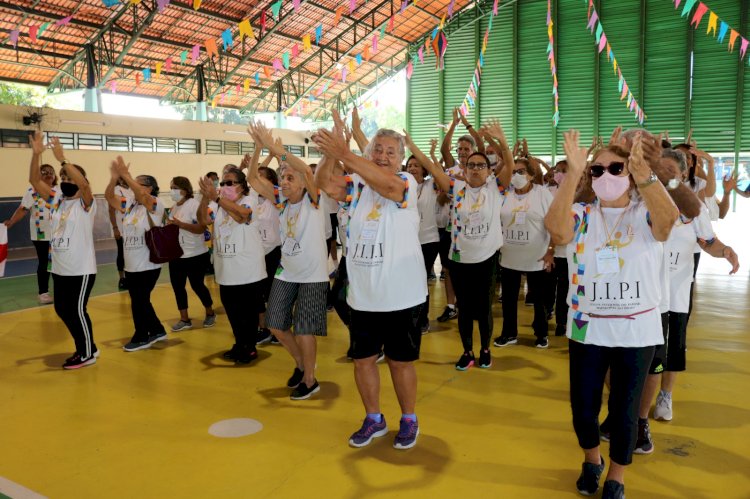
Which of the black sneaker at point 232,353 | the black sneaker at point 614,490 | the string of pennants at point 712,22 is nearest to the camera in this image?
the black sneaker at point 614,490

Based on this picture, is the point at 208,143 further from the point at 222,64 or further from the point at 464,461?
the point at 464,461

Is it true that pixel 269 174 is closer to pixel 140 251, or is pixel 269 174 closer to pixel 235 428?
pixel 140 251

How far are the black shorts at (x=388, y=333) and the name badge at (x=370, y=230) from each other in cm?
40

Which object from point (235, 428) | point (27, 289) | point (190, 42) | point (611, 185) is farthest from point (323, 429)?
point (190, 42)

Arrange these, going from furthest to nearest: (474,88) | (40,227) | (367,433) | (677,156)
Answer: (474,88) → (40,227) → (367,433) → (677,156)

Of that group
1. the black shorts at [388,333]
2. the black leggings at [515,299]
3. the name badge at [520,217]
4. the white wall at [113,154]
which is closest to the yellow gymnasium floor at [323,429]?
the black leggings at [515,299]

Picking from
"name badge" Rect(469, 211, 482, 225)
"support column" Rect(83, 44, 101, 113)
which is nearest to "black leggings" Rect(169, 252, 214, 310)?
"name badge" Rect(469, 211, 482, 225)

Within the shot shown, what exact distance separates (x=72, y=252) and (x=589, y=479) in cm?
390

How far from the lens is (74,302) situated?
4.50m

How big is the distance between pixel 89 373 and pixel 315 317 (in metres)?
2.00

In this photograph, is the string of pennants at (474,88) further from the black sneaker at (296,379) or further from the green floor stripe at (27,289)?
the black sneaker at (296,379)

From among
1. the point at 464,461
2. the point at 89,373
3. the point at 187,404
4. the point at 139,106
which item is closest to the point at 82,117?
the point at 139,106

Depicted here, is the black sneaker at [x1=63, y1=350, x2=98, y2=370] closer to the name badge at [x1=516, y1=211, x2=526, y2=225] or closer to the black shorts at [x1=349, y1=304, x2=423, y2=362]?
the black shorts at [x1=349, y1=304, x2=423, y2=362]

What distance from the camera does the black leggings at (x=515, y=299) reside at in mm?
4852
